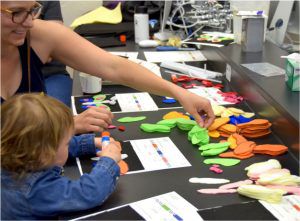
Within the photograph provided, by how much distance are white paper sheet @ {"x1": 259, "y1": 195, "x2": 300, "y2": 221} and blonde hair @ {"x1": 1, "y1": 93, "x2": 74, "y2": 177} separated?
52cm

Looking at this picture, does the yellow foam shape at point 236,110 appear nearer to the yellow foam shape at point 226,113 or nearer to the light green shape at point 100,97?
the yellow foam shape at point 226,113

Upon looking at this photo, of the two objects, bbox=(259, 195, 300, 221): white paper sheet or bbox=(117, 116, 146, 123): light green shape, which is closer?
bbox=(259, 195, 300, 221): white paper sheet

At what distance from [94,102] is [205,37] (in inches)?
37.7

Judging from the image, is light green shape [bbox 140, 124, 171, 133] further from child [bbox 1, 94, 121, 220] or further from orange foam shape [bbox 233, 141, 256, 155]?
child [bbox 1, 94, 121, 220]

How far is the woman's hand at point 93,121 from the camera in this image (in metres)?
1.33

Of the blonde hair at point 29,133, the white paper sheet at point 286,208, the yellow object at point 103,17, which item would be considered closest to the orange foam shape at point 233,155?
the white paper sheet at point 286,208

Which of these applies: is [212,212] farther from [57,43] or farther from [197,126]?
[57,43]

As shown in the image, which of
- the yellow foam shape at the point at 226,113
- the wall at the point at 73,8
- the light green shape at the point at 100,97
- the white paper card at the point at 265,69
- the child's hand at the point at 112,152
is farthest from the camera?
the wall at the point at 73,8

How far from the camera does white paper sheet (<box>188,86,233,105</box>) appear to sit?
5.26 feet

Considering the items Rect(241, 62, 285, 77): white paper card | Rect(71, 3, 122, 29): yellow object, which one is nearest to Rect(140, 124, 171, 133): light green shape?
Rect(241, 62, 285, 77): white paper card

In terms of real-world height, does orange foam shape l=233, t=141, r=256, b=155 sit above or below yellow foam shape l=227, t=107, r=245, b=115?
below

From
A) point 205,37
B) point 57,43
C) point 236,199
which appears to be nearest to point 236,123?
point 236,199

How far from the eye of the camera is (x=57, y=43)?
56.8 inches

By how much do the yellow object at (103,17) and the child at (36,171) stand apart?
180cm
